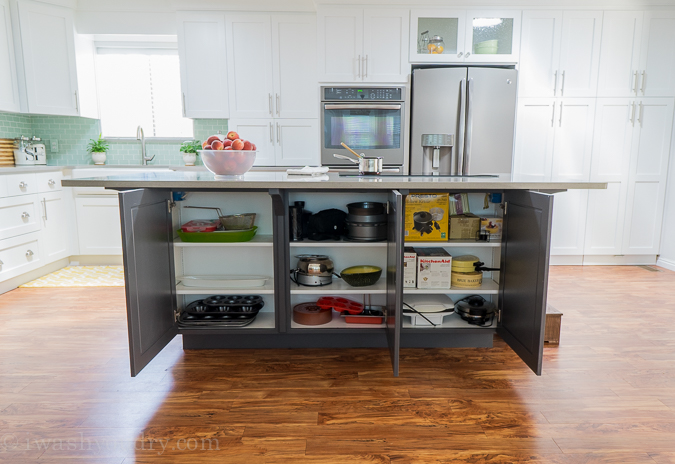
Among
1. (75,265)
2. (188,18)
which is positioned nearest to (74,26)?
(188,18)

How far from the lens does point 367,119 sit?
13.0ft

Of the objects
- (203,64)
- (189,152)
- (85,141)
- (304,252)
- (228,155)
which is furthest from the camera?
(85,141)

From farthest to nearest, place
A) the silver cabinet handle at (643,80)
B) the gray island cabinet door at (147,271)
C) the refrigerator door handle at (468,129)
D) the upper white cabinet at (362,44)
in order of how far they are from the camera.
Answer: the silver cabinet handle at (643,80) < the upper white cabinet at (362,44) < the refrigerator door handle at (468,129) < the gray island cabinet door at (147,271)

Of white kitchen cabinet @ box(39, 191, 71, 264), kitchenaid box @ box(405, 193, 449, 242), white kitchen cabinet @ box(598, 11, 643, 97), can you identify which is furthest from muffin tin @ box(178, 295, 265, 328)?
white kitchen cabinet @ box(598, 11, 643, 97)

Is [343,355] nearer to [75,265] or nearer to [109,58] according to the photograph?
[75,265]

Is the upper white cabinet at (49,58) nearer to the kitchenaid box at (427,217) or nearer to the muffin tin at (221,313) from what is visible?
the muffin tin at (221,313)

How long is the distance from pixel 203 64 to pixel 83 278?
7.21ft

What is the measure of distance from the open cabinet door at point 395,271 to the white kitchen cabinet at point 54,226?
3.29m

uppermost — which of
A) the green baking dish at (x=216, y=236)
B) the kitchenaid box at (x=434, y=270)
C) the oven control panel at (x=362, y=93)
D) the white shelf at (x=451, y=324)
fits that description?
the oven control panel at (x=362, y=93)

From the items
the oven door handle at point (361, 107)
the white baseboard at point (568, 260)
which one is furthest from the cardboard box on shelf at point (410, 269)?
the white baseboard at point (568, 260)

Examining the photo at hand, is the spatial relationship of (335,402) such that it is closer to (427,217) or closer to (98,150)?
(427,217)

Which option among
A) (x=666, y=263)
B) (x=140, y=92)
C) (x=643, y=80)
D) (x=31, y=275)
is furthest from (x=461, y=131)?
(x=31, y=275)

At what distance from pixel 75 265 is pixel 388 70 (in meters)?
3.48

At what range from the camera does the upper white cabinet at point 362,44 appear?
390 centimetres
